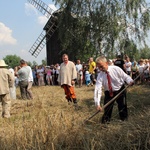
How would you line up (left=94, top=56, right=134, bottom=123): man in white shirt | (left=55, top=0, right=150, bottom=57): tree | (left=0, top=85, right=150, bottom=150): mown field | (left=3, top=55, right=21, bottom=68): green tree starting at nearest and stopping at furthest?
(left=0, top=85, right=150, bottom=150): mown field, (left=94, top=56, right=134, bottom=123): man in white shirt, (left=55, top=0, right=150, bottom=57): tree, (left=3, top=55, right=21, bottom=68): green tree

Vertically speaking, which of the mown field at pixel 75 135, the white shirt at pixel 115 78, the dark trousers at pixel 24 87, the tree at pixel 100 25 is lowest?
the mown field at pixel 75 135

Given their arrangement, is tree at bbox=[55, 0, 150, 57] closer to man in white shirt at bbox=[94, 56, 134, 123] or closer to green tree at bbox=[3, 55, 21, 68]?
man in white shirt at bbox=[94, 56, 134, 123]

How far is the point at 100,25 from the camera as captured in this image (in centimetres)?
2200

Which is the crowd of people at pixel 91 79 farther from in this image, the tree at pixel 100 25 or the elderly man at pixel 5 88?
the tree at pixel 100 25

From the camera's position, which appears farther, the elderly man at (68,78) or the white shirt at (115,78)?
the elderly man at (68,78)

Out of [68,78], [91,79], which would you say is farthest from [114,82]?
[91,79]

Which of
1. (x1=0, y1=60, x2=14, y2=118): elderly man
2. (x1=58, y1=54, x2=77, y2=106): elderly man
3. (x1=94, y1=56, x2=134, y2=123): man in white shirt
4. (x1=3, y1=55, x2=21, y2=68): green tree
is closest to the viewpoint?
(x1=94, y1=56, x2=134, y2=123): man in white shirt

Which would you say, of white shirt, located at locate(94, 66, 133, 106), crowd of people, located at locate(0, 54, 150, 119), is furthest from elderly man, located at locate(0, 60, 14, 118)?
white shirt, located at locate(94, 66, 133, 106)

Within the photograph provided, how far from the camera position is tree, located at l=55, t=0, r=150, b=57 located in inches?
864

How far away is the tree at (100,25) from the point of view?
21938 millimetres

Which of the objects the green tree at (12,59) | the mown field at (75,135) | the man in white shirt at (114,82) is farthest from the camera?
the green tree at (12,59)

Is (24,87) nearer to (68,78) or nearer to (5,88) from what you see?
(68,78)

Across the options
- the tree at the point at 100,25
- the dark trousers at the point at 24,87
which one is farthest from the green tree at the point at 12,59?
the dark trousers at the point at 24,87

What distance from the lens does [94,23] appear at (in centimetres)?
2202
